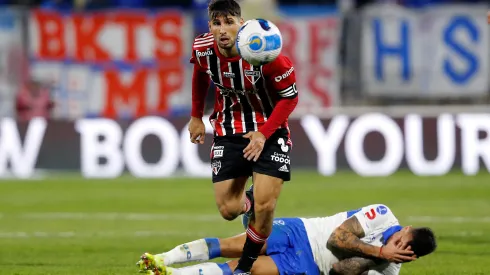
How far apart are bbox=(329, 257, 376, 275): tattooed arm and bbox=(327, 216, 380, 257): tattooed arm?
0.22 feet

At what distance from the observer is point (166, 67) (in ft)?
81.7

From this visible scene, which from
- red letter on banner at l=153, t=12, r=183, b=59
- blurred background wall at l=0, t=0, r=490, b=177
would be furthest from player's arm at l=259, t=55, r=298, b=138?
red letter on banner at l=153, t=12, r=183, b=59

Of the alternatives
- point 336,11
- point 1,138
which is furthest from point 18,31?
point 336,11

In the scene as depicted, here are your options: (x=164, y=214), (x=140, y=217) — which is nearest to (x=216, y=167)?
(x=140, y=217)

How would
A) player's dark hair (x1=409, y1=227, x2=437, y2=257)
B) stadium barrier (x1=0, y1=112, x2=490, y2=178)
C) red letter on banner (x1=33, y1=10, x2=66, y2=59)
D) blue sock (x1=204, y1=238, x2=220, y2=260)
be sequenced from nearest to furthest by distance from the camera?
player's dark hair (x1=409, y1=227, x2=437, y2=257) < blue sock (x1=204, y1=238, x2=220, y2=260) < stadium barrier (x1=0, y1=112, x2=490, y2=178) < red letter on banner (x1=33, y1=10, x2=66, y2=59)

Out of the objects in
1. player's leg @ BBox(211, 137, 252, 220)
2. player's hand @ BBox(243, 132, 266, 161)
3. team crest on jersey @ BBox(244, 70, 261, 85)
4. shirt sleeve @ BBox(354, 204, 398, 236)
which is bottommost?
shirt sleeve @ BBox(354, 204, 398, 236)

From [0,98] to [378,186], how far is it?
28.0 ft

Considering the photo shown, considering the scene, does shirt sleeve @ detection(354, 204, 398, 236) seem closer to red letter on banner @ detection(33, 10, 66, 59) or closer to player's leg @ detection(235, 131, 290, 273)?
player's leg @ detection(235, 131, 290, 273)

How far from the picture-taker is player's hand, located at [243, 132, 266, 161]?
30.1 ft

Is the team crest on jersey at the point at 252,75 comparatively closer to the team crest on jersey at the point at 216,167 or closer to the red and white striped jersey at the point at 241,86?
the red and white striped jersey at the point at 241,86

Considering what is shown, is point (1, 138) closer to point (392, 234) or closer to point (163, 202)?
point (163, 202)

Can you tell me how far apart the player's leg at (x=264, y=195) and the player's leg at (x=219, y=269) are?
12 centimetres

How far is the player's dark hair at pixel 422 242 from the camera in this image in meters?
8.68

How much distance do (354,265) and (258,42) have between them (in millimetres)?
1892
